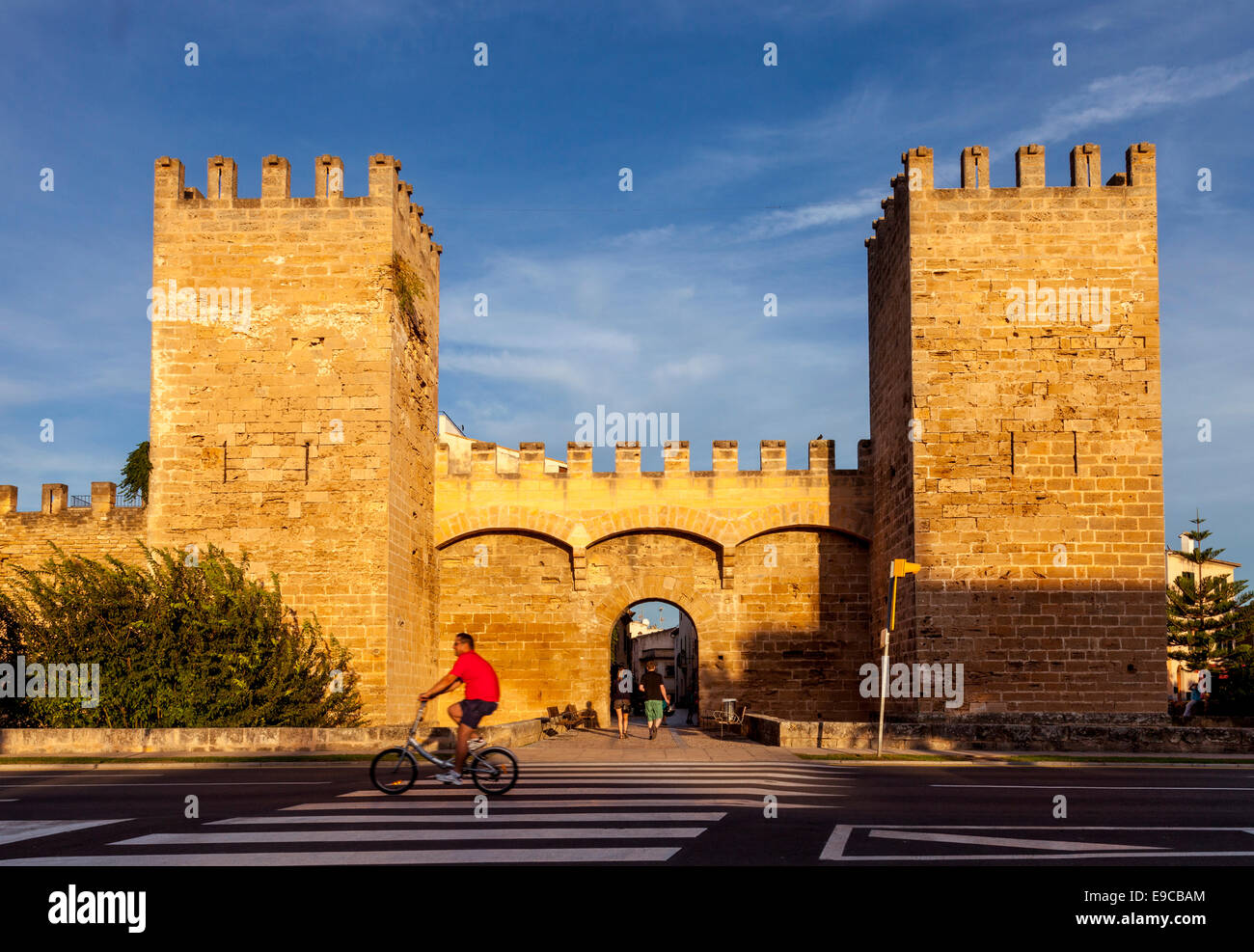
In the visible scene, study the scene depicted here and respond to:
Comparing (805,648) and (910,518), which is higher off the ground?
(910,518)

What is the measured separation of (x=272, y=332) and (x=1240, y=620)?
38.1 metres

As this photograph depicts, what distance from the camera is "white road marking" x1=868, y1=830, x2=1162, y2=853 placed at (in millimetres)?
6840

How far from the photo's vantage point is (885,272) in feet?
74.3

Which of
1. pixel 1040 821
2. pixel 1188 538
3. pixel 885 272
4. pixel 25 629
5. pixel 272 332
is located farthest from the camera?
pixel 1188 538

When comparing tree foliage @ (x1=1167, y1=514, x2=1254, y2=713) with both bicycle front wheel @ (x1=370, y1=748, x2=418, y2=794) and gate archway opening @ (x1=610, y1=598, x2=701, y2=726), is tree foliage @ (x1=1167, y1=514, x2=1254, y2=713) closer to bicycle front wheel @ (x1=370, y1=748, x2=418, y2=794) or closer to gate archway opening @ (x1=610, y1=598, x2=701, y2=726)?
gate archway opening @ (x1=610, y1=598, x2=701, y2=726)

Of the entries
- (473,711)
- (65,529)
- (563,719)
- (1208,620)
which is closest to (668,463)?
(563,719)

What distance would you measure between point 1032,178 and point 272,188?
42.9 feet

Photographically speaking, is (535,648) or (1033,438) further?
(535,648)

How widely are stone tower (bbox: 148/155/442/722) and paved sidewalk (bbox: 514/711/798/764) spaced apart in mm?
3462

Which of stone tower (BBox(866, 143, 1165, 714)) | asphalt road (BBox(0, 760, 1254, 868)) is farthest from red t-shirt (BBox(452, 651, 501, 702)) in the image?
stone tower (BBox(866, 143, 1165, 714))

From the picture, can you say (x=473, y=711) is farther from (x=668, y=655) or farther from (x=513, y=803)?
(x=668, y=655)

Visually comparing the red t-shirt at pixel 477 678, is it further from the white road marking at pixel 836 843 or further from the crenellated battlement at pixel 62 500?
the crenellated battlement at pixel 62 500
